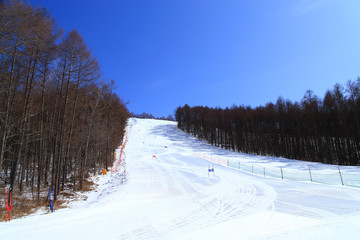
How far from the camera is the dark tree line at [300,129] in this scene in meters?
26.8

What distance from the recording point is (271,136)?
128ft

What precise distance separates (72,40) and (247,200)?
46.0ft

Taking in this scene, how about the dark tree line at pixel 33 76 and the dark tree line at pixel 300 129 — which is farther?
the dark tree line at pixel 300 129

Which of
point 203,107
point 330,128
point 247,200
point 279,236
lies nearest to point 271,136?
point 330,128

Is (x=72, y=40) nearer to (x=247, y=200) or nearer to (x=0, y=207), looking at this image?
(x=0, y=207)

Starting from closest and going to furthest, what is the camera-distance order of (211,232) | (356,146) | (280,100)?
(211,232), (356,146), (280,100)

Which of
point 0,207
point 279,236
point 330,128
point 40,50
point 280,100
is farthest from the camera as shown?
point 280,100

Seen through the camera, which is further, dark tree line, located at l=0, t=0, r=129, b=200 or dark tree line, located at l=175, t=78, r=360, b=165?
dark tree line, located at l=175, t=78, r=360, b=165

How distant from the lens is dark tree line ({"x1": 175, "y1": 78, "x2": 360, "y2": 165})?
87.8 ft

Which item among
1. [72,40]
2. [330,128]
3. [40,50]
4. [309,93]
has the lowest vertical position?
[330,128]

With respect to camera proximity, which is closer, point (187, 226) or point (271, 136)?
point (187, 226)

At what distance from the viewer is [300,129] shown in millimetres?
33906

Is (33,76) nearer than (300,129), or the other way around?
(33,76)

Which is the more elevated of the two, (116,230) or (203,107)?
(203,107)
